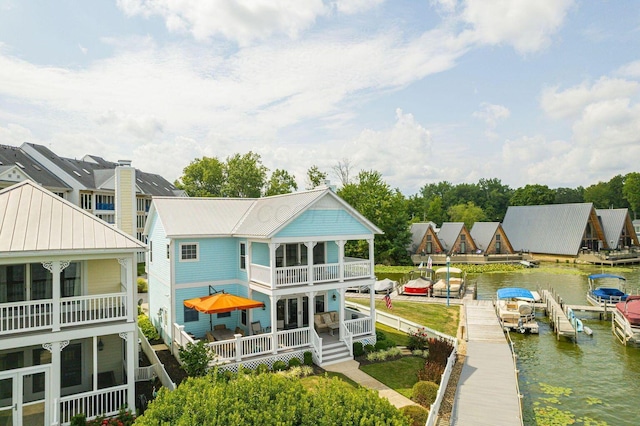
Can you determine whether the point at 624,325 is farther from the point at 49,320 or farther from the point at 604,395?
the point at 49,320

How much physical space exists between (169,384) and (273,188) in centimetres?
5359

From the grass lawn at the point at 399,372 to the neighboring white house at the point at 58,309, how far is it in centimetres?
937

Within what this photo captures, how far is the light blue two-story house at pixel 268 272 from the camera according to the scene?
63.3 feet

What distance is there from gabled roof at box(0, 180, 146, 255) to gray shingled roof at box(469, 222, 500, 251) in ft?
191

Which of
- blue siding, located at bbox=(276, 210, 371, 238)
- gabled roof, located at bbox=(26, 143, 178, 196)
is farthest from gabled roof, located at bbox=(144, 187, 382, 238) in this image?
gabled roof, located at bbox=(26, 143, 178, 196)

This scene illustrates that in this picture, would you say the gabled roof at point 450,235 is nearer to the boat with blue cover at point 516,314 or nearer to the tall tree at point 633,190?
the boat with blue cover at point 516,314

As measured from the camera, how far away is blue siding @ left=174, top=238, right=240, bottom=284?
20383 mm

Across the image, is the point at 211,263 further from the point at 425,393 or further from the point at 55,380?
the point at 425,393

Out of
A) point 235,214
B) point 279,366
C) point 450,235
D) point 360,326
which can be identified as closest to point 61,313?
point 279,366

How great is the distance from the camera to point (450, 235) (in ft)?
209

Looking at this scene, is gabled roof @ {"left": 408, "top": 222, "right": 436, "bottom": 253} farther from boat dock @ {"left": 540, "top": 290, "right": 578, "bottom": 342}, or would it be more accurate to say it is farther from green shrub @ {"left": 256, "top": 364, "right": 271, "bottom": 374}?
green shrub @ {"left": 256, "top": 364, "right": 271, "bottom": 374}

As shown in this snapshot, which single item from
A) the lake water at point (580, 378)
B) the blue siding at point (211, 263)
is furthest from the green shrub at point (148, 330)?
the lake water at point (580, 378)

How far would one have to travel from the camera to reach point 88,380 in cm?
1540

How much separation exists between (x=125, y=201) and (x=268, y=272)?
25.4ft
